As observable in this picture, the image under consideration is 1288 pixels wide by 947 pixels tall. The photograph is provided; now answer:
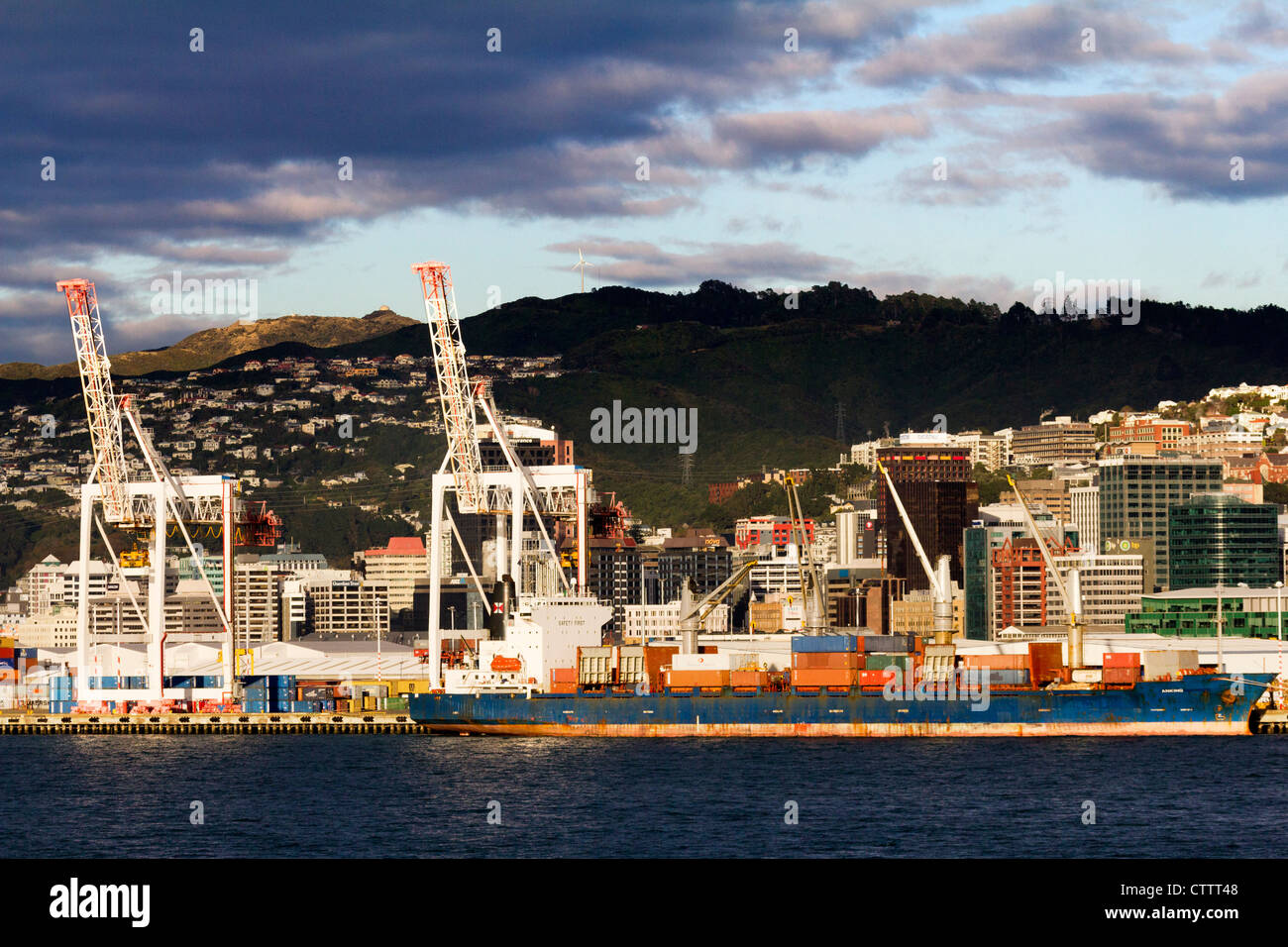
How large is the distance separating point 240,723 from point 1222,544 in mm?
125321

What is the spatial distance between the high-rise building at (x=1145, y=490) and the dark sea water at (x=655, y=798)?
118205mm

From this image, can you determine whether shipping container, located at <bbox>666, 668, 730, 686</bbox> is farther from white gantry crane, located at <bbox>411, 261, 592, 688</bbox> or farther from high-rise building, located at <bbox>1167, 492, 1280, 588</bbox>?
high-rise building, located at <bbox>1167, 492, 1280, 588</bbox>

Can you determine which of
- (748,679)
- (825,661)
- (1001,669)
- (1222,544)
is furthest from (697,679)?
(1222,544)

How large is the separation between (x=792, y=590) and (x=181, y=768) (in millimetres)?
132957

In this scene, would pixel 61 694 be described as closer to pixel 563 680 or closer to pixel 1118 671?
pixel 563 680

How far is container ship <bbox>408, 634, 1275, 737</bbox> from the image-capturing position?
77438mm

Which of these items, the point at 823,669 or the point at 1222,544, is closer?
the point at 823,669

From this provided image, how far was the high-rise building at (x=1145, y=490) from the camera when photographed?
629 feet

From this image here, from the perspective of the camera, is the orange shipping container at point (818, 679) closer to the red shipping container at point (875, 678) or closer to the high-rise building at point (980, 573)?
the red shipping container at point (875, 678)

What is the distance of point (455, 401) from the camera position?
8856cm

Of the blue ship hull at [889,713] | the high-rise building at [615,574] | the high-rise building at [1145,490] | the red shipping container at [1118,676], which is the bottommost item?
the blue ship hull at [889,713]

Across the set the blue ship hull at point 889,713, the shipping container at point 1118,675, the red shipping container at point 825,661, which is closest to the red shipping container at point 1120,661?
the shipping container at point 1118,675
